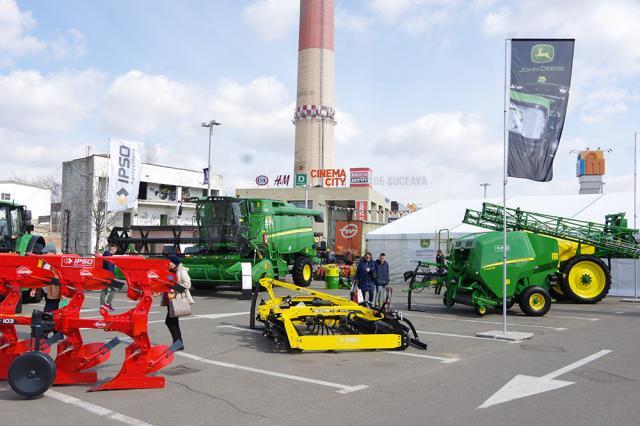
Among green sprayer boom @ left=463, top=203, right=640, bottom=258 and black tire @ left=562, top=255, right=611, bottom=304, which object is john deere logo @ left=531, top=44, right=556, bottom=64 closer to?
green sprayer boom @ left=463, top=203, right=640, bottom=258

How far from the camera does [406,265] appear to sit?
25.8m

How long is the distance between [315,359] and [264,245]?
10.6 m

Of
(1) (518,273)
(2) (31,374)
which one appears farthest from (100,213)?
(2) (31,374)

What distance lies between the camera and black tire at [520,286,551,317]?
1384 centimetres

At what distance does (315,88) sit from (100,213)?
41200 millimetres

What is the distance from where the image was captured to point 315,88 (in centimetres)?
7419

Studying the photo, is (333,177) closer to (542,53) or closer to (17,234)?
(17,234)

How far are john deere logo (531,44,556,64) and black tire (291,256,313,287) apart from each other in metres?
12.3

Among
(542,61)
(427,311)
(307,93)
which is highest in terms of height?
(307,93)

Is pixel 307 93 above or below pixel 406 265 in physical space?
above

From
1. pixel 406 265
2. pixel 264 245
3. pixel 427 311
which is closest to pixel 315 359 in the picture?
pixel 427 311

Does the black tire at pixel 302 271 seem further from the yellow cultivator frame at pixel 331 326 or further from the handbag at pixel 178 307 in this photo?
the handbag at pixel 178 307

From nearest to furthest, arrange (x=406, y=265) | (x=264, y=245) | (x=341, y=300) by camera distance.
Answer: (x=341, y=300) → (x=264, y=245) → (x=406, y=265)

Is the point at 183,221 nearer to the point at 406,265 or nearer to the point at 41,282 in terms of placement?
the point at 406,265
